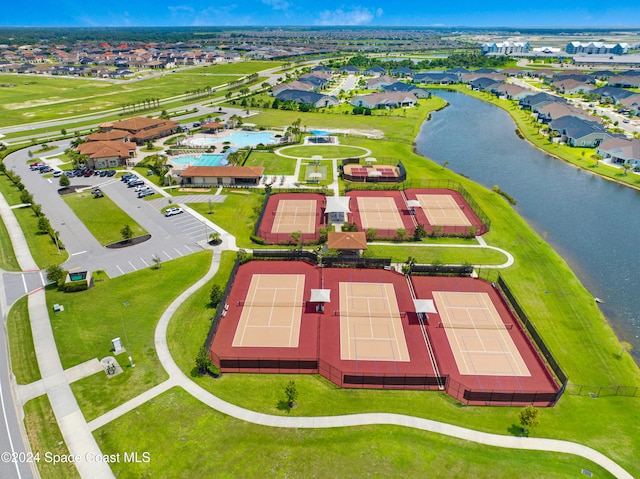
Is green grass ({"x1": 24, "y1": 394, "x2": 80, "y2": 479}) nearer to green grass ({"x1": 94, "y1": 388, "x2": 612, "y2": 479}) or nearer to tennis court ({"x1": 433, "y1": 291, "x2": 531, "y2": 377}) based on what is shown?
green grass ({"x1": 94, "y1": 388, "x2": 612, "y2": 479})

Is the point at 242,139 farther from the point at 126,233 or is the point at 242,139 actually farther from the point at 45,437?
the point at 45,437

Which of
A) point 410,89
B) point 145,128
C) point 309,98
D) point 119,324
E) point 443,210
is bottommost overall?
point 119,324

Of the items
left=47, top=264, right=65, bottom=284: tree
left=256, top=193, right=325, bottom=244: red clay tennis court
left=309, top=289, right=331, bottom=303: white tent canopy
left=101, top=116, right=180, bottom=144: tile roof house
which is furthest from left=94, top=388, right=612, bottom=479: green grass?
left=101, top=116, right=180, bottom=144: tile roof house

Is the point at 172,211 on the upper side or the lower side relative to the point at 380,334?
upper

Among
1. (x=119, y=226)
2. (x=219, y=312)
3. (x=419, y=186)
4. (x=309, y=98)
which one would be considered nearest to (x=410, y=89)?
(x=309, y=98)

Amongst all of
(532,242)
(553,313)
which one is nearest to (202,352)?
(553,313)

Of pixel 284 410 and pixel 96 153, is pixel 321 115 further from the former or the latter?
pixel 284 410
